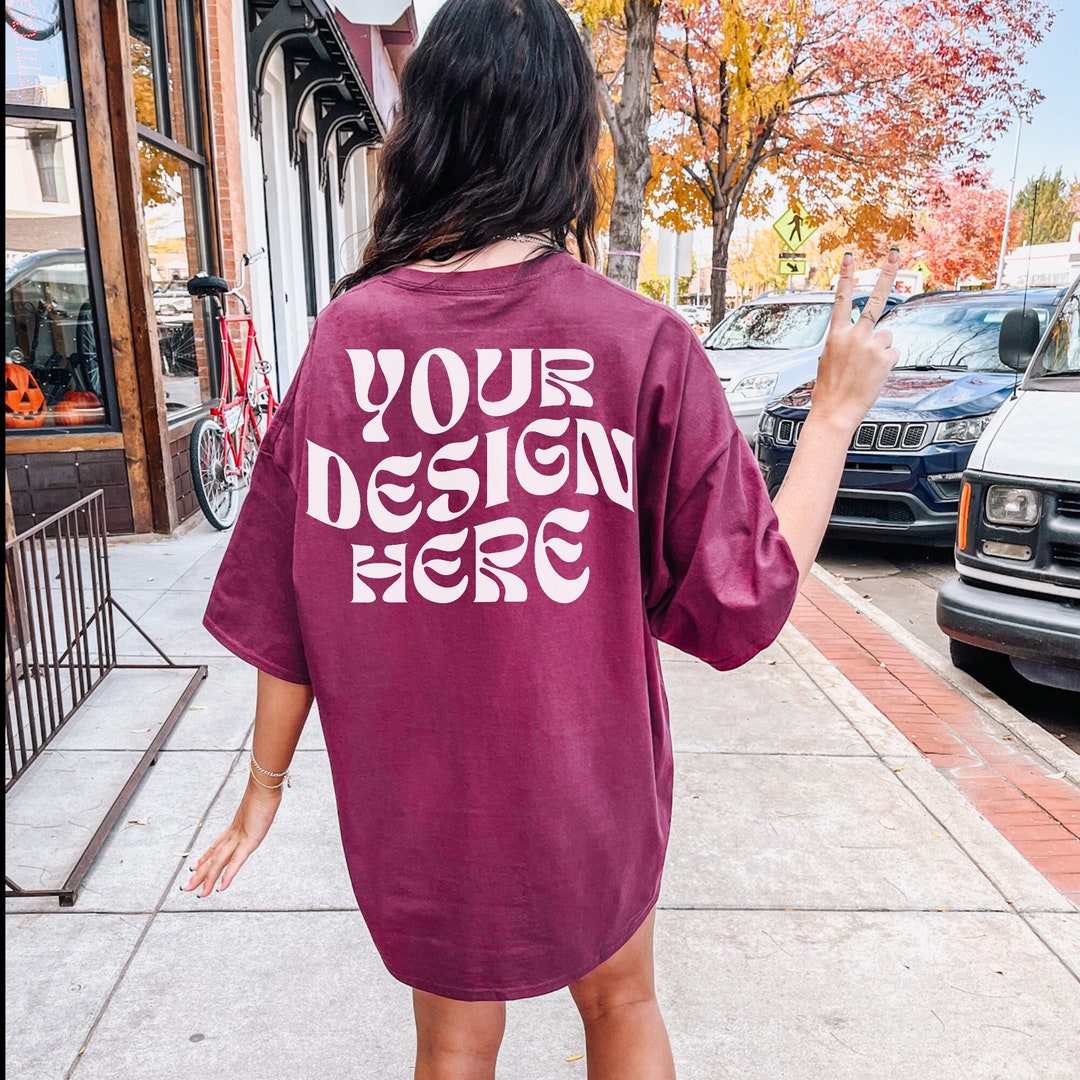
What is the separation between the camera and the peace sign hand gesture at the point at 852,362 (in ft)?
4.66

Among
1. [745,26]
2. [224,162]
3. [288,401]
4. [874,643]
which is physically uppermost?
[745,26]

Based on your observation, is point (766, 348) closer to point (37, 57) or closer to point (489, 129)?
point (37, 57)

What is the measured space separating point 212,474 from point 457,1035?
20.3ft

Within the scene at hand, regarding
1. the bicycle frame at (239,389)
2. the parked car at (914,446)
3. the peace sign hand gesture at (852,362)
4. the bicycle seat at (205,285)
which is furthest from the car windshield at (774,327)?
the peace sign hand gesture at (852,362)

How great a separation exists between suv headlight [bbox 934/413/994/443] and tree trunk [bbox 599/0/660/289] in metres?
3.03

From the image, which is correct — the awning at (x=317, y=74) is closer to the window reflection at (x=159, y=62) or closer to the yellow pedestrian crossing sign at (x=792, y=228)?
the window reflection at (x=159, y=62)

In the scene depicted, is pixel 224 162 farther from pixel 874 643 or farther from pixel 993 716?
pixel 993 716

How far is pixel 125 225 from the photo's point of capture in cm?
652

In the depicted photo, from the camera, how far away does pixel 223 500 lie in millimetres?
7445

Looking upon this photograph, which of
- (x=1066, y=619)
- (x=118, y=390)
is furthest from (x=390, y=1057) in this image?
(x=118, y=390)

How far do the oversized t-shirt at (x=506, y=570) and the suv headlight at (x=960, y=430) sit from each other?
6.29 metres

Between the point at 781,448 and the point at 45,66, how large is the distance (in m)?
5.47

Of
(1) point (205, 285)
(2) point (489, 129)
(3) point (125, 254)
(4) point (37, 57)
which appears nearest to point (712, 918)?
(2) point (489, 129)

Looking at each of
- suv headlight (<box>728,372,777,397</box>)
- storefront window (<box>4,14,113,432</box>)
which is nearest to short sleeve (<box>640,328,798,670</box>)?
storefront window (<box>4,14,113,432</box>)
